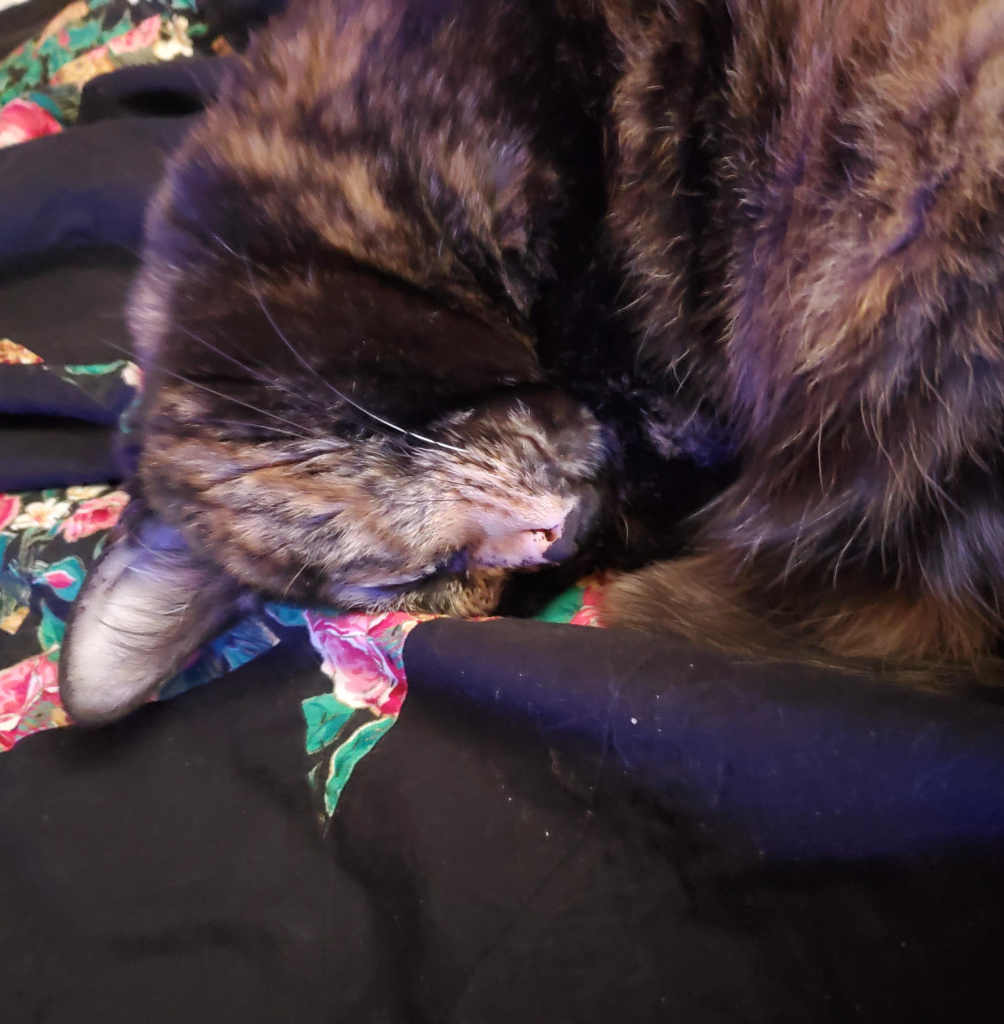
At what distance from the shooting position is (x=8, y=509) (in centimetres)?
102

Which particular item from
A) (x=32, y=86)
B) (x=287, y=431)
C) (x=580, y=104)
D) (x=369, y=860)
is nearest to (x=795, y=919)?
(x=369, y=860)

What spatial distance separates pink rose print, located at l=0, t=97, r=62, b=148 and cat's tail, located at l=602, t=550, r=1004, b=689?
1.35 meters

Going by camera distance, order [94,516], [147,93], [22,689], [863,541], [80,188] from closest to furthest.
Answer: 1. [863,541]
2. [22,689]
3. [94,516]
4. [80,188]
5. [147,93]

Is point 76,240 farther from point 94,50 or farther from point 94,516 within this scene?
point 94,516

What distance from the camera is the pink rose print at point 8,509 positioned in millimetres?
1005

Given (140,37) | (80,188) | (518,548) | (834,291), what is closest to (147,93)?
(140,37)

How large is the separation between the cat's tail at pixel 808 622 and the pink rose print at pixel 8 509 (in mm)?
796

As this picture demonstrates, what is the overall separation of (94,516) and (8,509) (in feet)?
0.44

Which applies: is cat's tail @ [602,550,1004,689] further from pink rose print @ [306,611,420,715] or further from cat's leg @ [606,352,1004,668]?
pink rose print @ [306,611,420,715]

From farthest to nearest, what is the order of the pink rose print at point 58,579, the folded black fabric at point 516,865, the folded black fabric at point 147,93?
the folded black fabric at point 147,93 < the pink rose print at point 58,579 < the folded black fabric at point 516,865

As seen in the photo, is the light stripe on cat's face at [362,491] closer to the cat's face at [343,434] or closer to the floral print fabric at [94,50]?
the cat's face at [343,434]

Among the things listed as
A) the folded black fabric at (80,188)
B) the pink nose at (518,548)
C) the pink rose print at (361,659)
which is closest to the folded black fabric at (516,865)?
the pink rose print at (361,659)

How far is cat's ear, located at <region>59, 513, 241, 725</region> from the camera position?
2.45ft

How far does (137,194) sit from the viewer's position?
48.4 inches
